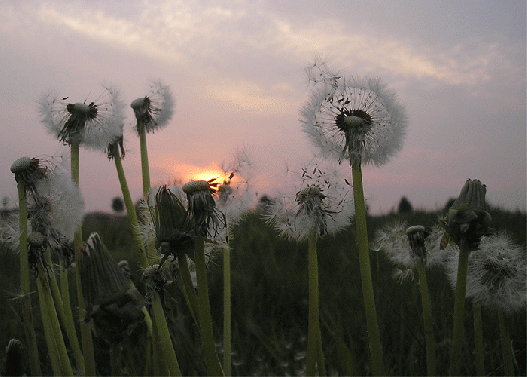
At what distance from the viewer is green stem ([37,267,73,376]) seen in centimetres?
205

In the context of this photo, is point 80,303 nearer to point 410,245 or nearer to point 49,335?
point 49,335

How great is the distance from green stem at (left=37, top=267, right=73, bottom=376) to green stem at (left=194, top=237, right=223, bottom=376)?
841 mm

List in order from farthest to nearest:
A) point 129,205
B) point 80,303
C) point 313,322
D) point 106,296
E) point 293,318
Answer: point 293,318 → point 129,205 → point 80,303 → point 313,322 → point 106,296

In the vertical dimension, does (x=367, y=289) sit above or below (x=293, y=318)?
above

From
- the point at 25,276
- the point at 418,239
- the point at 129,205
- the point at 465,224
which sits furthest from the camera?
the point at 129,205

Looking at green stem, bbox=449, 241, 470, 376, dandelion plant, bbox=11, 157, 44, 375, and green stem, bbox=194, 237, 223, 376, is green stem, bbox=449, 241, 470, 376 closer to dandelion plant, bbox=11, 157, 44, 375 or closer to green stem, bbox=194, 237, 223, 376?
green stem, bbox=194, 237, 223, 376

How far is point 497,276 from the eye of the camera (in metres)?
2.27

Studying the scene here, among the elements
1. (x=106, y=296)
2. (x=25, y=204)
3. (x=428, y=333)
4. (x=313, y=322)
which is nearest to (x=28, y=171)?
(x=25, y=204)

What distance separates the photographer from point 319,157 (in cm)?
208

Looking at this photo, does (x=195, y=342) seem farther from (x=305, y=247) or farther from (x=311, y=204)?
(x=305, y=247)

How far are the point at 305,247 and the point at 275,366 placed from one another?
2807 mm

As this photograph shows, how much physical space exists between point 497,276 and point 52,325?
82.6 inches

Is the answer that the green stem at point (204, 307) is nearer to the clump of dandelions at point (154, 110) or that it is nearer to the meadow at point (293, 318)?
the meadow at point (293, 318)

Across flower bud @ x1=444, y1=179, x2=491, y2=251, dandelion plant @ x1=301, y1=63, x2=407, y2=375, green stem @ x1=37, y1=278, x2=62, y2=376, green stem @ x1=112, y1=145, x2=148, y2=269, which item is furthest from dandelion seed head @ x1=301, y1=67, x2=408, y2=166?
green stem @ x1=37, y1=278, x2=62, y2=376
